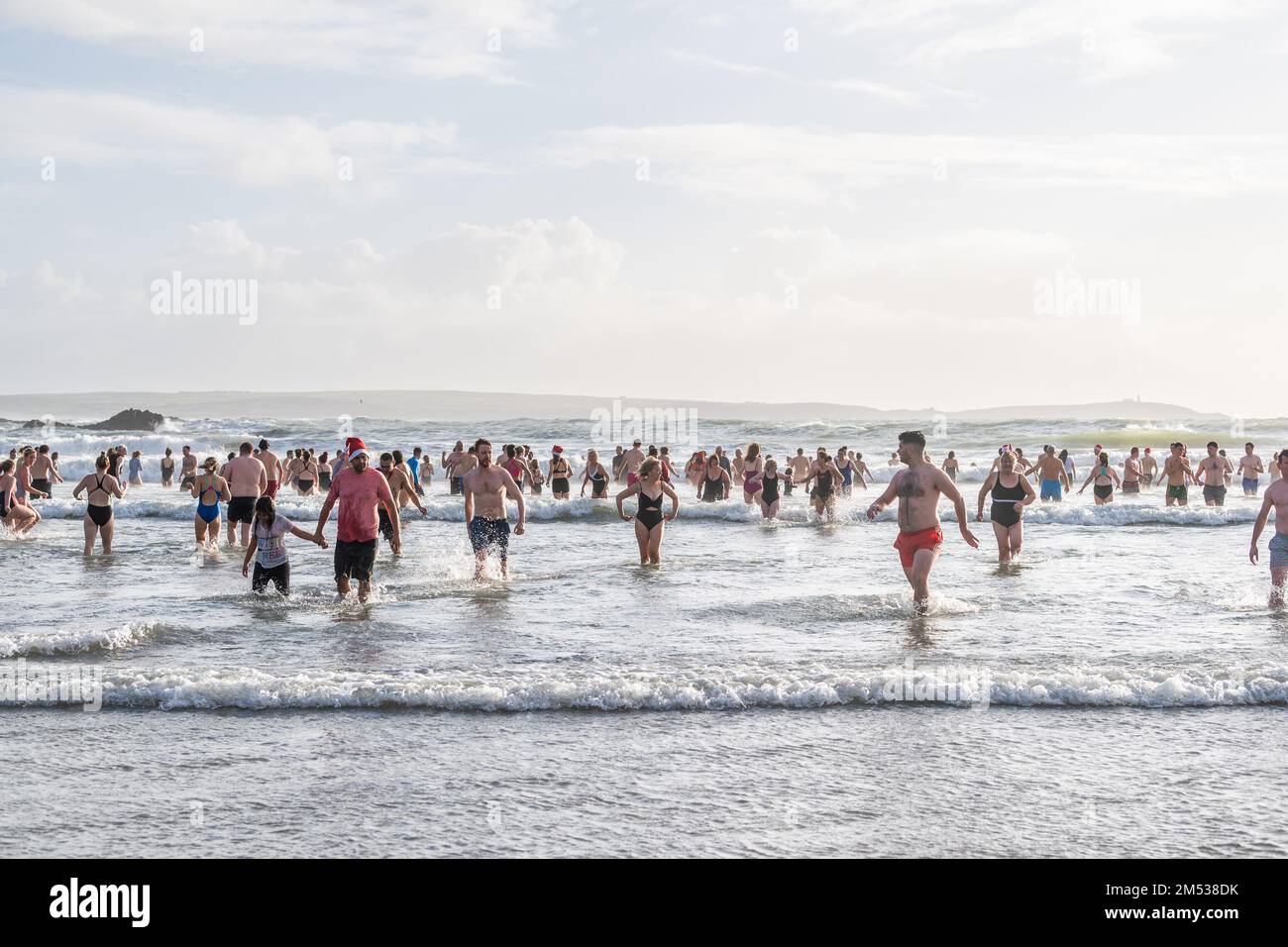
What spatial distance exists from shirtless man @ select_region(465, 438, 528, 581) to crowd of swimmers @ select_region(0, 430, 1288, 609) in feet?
0.05

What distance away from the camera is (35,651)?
957 cm

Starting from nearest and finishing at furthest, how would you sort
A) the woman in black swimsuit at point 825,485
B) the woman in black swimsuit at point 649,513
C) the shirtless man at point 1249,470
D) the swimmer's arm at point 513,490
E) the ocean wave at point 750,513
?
the swimmer's arm at point 513,490
the woman in black swimsuit at point 649,513
the ocean wave at point 750,513
the woman in black swimsuit at point 825,485
the shirtless man at point 1249,470

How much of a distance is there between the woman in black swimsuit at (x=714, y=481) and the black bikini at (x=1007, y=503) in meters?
10.4

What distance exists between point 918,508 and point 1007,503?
16.7 feet

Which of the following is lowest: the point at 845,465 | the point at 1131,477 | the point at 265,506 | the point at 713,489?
the point at 713,489

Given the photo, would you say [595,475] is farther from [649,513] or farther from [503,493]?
[503,493]

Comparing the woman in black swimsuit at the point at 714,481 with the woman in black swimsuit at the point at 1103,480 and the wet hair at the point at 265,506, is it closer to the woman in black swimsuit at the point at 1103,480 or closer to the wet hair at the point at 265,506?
the woman in black swimsuit at the point at 1103,480

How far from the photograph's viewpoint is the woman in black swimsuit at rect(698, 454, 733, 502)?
25.7m

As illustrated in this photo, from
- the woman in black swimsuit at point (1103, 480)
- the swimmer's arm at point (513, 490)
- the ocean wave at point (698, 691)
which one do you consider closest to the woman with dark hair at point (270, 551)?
the swimmer's arm at point (513, 490)

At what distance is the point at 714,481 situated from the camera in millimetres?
25734

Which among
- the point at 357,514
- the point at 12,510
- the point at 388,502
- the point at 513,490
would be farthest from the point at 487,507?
the point at 12,510

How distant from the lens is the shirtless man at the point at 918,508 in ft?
35.8
